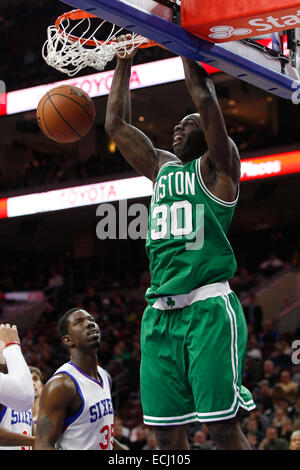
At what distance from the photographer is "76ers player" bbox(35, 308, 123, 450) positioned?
3.86 metres

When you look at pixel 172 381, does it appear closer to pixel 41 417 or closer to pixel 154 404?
pixel 154 404

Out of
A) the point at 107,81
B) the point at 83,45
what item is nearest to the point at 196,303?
the point at 83,45

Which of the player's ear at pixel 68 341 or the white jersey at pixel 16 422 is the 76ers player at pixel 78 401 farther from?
the white jersey at pixel 16 422

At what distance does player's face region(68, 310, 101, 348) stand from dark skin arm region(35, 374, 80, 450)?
29 cm

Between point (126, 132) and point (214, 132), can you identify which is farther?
point (126, 132)

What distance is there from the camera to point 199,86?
337cm

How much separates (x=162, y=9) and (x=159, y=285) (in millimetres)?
1287

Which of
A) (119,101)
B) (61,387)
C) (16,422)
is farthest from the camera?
(16,422)

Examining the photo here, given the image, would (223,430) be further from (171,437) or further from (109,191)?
(109,191)

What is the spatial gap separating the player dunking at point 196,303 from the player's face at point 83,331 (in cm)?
105

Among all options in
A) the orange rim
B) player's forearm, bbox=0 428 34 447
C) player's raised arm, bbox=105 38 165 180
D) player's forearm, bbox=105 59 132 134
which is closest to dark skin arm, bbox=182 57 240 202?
player's raised arm, bbox=105 38 165 180

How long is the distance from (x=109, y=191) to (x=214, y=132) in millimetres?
7597

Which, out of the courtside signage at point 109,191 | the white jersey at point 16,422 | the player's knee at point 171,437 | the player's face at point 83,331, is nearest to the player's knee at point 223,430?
the player's knee at point 171,437
